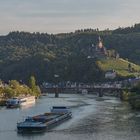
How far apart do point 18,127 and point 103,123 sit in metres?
13.0

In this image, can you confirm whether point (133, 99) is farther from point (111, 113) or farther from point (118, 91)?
point (118, 91)

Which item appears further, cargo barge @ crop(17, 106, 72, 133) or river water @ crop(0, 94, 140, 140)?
cargo barge @ crop(17, 106, 72, 133)

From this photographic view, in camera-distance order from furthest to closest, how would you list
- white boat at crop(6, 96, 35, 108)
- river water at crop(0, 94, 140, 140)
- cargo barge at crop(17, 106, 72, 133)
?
white boat at crop(6, 96, 35, 108) < cargo barge at crop(17, 106, 72, 133) < river water at crop(0, 94, 140, 140)

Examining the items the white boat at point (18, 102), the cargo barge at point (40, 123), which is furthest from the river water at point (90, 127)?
the white boat at point (18, 102)

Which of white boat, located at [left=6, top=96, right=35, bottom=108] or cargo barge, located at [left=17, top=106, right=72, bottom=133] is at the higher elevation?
white boat, located at [left=6, top=96, right=35, bottom=108]

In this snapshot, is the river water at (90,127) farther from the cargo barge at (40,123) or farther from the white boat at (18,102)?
the white boat at (18,102)

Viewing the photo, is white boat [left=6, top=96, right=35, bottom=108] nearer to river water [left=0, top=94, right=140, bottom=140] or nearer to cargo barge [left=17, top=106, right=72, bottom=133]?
river water [left=0, top=94, right=140, bottom=140]

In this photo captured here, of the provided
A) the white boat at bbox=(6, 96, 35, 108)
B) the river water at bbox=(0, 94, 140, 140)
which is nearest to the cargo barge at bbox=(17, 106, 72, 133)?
the river water at bbox=(0, 94, 140, 140)

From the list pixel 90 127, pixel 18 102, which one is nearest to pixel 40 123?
pixel 90 127

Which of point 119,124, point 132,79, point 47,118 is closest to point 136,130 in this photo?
point 119,124

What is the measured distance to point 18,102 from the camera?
121m

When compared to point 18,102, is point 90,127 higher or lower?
lower

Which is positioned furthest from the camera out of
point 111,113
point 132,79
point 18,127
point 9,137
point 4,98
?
point 132,79

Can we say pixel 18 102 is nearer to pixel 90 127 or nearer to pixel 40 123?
pixel 40 123
